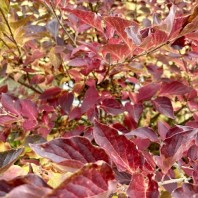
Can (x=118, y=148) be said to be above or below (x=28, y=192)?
below

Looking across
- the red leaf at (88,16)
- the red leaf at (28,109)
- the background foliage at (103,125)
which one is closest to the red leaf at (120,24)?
the background foliage at (103,125)

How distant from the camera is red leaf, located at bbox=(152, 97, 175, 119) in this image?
142cm

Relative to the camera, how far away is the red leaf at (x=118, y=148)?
26.8 inches

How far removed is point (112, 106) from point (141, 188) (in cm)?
83

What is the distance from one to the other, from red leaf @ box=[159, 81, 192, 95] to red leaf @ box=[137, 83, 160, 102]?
7 cm

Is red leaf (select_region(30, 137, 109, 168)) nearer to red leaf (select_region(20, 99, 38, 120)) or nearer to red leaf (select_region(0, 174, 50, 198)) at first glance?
red leaf (select_region(0, 174, 50, 198))

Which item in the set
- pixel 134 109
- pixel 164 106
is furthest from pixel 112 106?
pixel 164 106

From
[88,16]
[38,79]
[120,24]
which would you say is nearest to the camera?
[120,24]

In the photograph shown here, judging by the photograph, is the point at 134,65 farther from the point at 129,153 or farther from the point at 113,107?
the point at 129,153

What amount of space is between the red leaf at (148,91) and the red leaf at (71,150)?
0.83m

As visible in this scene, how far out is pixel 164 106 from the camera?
145cm

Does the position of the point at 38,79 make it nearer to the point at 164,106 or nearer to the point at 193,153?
the point at 164,106

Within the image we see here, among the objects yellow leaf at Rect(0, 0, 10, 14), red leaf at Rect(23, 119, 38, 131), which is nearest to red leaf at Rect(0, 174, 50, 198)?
yellow leaf at Rect(0, 0, 10, 14)

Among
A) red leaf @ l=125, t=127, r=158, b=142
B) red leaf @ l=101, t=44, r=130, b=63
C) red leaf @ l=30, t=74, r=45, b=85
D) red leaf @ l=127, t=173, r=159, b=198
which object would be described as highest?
red leaf @ l=101, t=44, r=130, b=63
